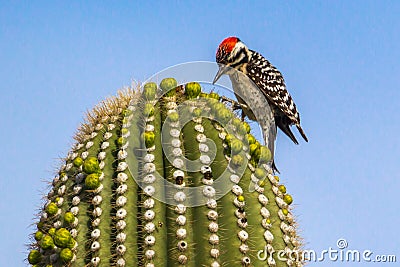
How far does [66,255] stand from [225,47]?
4.88 metres

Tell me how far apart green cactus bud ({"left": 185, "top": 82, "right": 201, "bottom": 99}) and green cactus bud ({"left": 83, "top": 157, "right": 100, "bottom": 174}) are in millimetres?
932

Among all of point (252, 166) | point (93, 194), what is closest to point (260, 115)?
point (252, 166)

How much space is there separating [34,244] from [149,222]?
0.99 m

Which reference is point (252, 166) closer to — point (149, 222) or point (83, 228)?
point (149, 222)

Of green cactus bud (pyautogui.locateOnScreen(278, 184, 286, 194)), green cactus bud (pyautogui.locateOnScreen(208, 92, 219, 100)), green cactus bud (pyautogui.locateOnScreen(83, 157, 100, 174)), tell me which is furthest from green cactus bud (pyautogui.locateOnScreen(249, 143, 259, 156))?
green cactus bud (pyautogui.locateOnScreen(83, 157, 100, 174))

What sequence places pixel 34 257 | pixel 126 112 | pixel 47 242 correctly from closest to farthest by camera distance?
pixel 47 242 → pixel 34 257 → pixel 126 112

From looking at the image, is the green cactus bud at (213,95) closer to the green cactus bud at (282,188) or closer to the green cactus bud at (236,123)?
the green cactus bud at (236,123)

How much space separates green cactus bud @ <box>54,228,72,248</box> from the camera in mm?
3498

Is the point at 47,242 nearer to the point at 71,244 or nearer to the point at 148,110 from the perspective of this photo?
the point at 71,244

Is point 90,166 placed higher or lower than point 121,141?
A: lower

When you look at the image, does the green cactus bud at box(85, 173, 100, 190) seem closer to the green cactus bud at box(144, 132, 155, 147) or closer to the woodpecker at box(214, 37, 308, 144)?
the green cactus bud at box(144, 132, 155, 147)

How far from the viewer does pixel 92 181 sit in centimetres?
363

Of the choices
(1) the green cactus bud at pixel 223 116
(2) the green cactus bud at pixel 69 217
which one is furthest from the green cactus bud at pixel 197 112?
(2) the green cactus bud at pixel 69 217

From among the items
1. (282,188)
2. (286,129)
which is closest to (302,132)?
(286,129)
